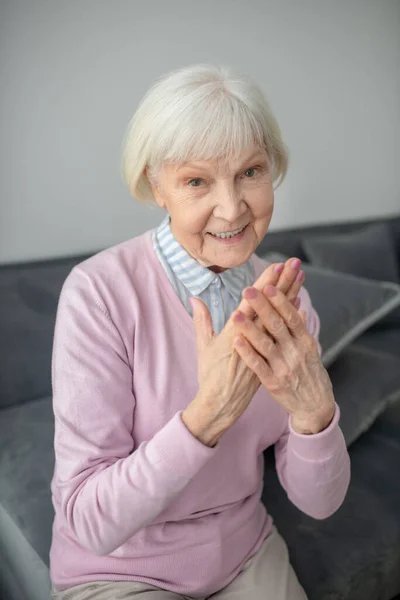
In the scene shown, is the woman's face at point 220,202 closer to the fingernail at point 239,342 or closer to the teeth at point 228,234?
the teeth at point 228,234

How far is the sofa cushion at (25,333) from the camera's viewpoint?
1.73m

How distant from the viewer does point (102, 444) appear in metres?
0.97

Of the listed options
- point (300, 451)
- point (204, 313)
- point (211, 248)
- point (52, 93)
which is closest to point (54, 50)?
point (52, 93)

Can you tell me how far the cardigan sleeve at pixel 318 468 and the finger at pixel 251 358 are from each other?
18 centimetres

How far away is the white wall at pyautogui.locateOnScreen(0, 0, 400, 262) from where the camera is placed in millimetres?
1899

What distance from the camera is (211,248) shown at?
103 cm

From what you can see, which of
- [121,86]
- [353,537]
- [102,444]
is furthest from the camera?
[121,86]

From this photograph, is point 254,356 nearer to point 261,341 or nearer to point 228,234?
point 261,341

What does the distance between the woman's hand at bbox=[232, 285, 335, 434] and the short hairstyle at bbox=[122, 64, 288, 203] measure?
0.24m

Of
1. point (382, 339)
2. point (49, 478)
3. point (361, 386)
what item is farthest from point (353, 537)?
point (382, 339)

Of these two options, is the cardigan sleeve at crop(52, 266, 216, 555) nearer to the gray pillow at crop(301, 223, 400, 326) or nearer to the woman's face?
the woman's face

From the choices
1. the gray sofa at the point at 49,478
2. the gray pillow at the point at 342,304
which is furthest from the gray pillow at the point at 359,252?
the gray sofa at the point at 49,478

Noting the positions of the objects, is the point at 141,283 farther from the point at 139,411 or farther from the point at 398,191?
the point at 398,191

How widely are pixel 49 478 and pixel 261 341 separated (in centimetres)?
82
